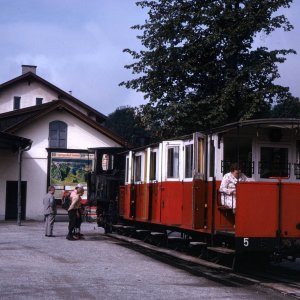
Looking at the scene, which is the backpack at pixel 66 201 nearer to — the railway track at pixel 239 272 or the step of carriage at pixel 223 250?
the railway track at pixel 239 272

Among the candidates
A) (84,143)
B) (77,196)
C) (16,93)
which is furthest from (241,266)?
(16,93)

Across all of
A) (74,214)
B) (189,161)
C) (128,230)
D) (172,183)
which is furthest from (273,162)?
(128,230)

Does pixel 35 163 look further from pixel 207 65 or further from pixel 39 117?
pixel 207 65

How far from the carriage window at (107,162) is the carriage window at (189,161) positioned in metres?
8.94

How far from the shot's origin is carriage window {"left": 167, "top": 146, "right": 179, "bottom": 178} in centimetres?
1611

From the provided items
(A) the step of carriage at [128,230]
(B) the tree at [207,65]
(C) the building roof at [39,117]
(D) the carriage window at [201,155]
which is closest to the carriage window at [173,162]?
(D) the carriage window at [201,155]

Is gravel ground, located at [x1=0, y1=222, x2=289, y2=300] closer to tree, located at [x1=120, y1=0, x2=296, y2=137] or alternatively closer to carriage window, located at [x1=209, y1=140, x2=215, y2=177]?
carriage window, located at [x1=209, y1=140, x2=215, y2=177]

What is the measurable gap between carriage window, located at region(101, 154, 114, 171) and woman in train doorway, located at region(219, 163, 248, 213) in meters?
11.3

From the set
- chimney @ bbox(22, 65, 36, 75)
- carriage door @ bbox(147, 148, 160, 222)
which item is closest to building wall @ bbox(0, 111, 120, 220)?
chimney @ bbox(22, 65, 36, 75)

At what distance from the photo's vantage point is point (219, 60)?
29.8 m

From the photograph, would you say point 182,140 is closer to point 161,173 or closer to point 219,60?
point 161,173

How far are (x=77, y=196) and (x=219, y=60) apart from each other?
1182cm

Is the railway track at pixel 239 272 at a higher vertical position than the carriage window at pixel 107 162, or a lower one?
lower

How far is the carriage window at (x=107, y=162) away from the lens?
2416 cm
